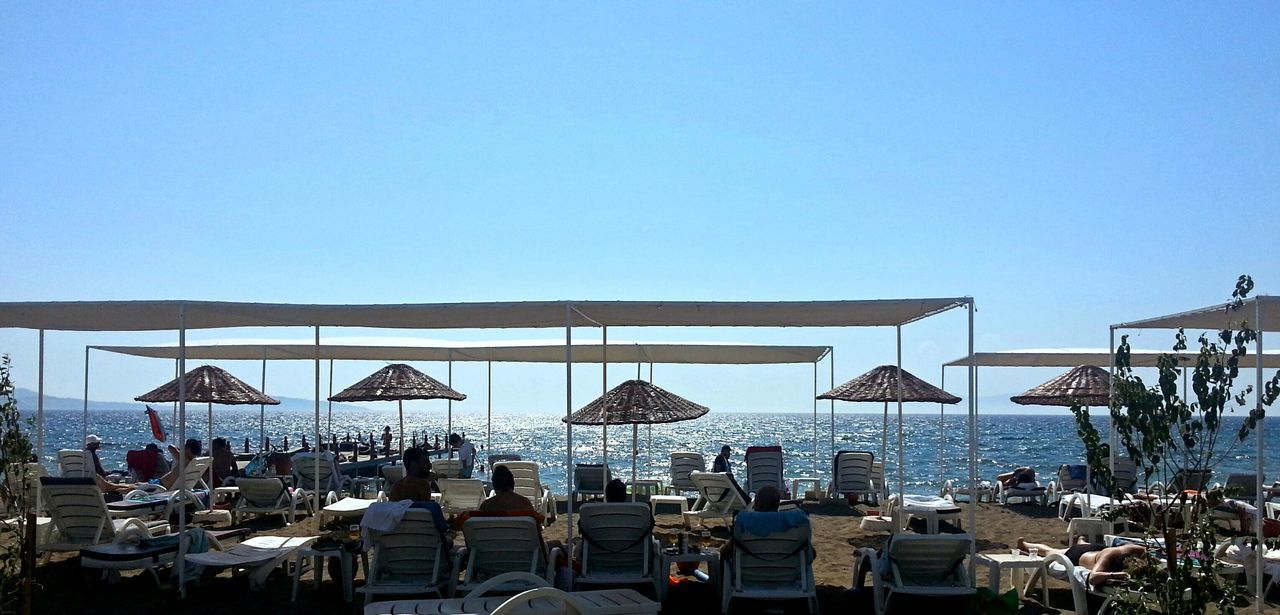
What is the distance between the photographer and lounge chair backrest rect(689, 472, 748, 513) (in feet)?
32.0

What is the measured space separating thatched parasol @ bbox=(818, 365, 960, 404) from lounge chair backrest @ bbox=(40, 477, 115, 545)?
7862mm

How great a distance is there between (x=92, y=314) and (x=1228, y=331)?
7.28 metres

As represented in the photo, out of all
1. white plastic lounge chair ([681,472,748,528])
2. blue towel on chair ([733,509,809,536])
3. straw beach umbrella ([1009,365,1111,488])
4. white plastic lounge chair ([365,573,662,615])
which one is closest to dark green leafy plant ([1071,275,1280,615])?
white plastic lounge chair ([365,573,662,615])

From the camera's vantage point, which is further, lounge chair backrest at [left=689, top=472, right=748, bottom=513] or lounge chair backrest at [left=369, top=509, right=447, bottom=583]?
lounge chair backrest at [left=689, top=472, right=748, bottom=513]

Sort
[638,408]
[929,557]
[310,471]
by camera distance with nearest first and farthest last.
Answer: [929,557] → [638,408] → [310,471]

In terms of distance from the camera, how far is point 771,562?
6.25m

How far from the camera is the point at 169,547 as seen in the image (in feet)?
23.4

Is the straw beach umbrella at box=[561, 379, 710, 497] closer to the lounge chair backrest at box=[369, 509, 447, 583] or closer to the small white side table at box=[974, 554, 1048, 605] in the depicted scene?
the lounge chair backrest at box=[369, 509, 447, 583]

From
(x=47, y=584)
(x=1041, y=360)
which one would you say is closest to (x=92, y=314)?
(x=47, y=584)

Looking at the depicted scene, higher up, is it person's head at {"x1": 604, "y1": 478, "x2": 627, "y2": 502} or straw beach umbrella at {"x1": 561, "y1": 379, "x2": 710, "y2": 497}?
straw beach umbrella at {"x1": 561, "y1": 379, "x2": 710, "y2": 497}

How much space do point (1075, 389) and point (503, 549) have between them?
395 inches

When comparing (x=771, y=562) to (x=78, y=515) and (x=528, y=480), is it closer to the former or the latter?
(x=78, y=515)

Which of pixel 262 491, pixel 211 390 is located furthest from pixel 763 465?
pixel 211 390

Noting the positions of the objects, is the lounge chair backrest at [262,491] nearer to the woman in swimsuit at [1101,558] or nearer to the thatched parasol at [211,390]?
the thatched parasol at [211,390]
